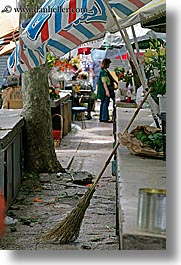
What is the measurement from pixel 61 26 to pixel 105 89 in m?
6.91

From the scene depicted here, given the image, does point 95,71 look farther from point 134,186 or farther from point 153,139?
point 134,186

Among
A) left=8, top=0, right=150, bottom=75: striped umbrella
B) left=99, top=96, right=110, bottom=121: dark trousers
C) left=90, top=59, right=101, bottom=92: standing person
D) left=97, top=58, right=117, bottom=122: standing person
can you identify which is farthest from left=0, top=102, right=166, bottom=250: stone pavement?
left=90, top=59, right=101, bottom=92: standing person

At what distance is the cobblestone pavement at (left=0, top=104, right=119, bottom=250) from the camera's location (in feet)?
10.6

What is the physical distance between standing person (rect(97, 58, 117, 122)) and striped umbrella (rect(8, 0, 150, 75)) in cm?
628

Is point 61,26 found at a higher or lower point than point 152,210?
higher

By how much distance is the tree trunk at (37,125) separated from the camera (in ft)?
16.7

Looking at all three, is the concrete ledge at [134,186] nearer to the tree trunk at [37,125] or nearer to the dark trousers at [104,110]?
the tree trunk at [37,125]

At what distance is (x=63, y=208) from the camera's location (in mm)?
4156

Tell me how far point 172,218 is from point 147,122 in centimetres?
170

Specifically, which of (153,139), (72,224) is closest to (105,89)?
(72,224)

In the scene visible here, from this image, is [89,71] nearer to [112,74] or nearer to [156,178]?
[112,74]

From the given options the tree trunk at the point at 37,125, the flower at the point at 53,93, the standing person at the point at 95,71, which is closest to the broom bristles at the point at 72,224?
the tree trunk at the point at 37,125

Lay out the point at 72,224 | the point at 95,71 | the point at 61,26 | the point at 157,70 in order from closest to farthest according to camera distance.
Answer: the point at 61,26, the point at 72,224, the point at 157,70, the point at 95,71

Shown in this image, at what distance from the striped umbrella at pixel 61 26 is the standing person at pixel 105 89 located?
20.6 feet
